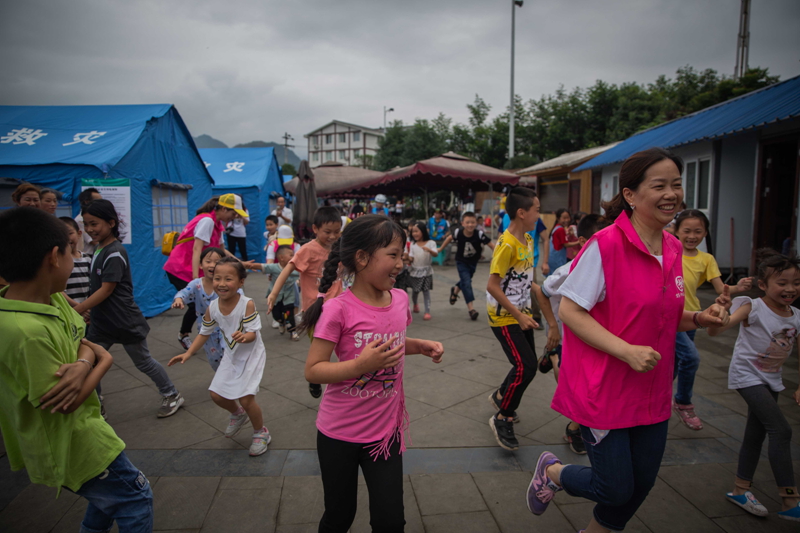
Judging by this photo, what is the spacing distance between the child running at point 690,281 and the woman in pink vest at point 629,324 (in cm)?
170

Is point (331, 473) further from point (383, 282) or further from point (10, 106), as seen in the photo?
point (10, 106)

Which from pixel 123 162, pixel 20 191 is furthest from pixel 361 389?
pixel 123 162

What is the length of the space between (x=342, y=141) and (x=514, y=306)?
76733 millimetres

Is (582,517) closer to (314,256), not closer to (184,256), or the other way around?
(314,256)

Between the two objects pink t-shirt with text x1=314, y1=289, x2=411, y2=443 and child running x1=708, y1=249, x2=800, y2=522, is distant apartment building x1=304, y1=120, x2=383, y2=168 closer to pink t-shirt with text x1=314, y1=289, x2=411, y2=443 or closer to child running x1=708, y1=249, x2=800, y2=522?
child running x1=708, y1=249, x2=800, y2=522

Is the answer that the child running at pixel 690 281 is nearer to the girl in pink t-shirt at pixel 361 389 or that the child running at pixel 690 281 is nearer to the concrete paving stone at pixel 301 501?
the girl in pink t-shirt at pixel 361 389

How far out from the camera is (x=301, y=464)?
10.0 feet

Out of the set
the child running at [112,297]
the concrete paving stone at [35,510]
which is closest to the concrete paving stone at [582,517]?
the concrete paving stone at [35,510]

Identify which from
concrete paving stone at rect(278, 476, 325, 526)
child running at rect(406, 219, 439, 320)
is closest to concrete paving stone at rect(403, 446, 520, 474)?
concrete paving stone at rect(278, 476, 325, 526)

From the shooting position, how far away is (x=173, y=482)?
9.34 feet

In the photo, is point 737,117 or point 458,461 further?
point 737,117

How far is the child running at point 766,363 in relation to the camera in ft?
8.35

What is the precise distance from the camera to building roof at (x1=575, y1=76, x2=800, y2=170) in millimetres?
6773

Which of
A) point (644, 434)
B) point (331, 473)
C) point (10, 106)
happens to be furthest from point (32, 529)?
point (10, 106)
